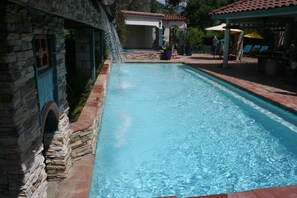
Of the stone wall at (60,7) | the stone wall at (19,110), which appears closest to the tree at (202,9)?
the stone wall at (60,7)

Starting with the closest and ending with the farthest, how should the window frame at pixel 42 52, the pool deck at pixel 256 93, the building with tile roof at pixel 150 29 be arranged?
1. the window frame at pixel 42 52
2. the pool deck at pixel 256 93
3. the building with tile roof at pixel 150 29

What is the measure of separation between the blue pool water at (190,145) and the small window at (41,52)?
7.25 ft

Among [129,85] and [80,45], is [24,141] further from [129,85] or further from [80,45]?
[129,85]

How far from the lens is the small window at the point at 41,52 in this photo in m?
3.32

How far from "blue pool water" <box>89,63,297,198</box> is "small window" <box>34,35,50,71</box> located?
7.25 ft

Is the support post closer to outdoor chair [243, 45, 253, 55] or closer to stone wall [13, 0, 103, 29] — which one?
outdoor chair [243, 45, 253, 55]

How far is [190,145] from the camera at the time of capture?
21.1 feet

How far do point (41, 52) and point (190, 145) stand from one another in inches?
164

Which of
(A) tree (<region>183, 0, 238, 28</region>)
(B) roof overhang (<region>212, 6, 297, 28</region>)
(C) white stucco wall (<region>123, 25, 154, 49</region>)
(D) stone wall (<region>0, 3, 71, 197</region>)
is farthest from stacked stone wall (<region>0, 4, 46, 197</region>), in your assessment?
(A) tree (<region>183, 0, 238, 28</region>)

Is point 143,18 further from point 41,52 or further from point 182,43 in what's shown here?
point 41,52

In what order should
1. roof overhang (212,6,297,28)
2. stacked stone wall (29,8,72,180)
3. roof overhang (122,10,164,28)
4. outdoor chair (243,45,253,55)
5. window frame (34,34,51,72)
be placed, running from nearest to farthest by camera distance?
window frame (34,34,51,72) < stacked stone wall (29,8,72,180) < roof overhang (212,6,297,28) < roof overhang (122,10,164,28) < outdoor chair (243,45,253,55)

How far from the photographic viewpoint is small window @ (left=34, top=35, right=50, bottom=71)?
10.9 ft

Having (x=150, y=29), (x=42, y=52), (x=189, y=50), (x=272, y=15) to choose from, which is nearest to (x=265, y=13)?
(x=272, y=15)

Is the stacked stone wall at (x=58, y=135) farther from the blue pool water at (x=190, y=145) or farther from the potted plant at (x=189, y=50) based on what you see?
the potted plant at (x=189, y=50)
